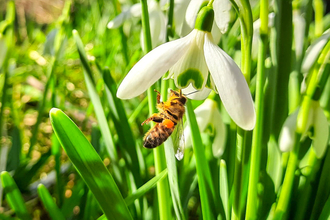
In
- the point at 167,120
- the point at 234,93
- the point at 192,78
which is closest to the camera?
the point at 234,93

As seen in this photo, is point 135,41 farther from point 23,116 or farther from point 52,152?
point 52,152

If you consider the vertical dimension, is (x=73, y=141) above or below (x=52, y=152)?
above

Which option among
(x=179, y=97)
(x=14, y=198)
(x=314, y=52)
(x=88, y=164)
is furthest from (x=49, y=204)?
(x=314, y=52)

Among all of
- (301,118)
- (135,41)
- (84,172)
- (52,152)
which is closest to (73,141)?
(84,172)

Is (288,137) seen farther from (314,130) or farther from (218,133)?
(218,133)

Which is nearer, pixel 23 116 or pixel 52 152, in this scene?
pixel 52 152

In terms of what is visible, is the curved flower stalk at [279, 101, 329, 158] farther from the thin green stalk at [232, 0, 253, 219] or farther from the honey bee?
the honey bee
